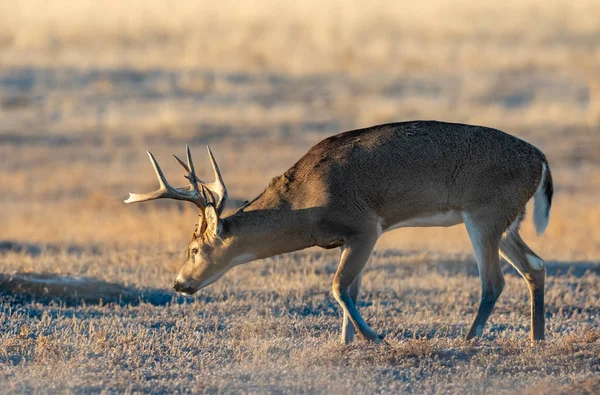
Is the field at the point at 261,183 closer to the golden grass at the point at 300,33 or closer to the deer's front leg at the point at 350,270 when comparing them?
the golden grass at the point at 300,33

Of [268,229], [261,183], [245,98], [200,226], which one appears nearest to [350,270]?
[268,229]

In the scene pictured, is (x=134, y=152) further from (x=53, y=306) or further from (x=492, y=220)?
(x=492, y=220)

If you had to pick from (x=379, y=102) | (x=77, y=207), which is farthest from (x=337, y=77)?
(x=77, y=207)

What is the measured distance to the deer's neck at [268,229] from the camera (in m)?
9.55

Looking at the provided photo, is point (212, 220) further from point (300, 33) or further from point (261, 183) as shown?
point (300, 33)

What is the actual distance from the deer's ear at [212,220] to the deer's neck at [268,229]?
0.11 meters

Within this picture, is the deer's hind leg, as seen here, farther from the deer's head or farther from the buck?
the deer's head

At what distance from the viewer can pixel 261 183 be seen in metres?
22.8

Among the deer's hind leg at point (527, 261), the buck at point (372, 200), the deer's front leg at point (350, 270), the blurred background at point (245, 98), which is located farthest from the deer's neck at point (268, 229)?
the blurred background at point (245, 98)

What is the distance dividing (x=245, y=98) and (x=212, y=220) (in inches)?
897

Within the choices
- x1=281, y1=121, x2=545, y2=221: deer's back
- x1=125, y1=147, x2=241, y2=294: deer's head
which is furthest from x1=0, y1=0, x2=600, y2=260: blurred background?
x1=281, y1=121, x2=545, y2=221: deer's back

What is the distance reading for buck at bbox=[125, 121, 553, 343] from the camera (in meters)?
9.46

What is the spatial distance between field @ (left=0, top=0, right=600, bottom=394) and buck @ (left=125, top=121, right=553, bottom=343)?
1.95 feet

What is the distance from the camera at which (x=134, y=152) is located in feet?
85.8
